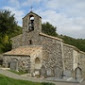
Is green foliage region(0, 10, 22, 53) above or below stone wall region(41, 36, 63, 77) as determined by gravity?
above

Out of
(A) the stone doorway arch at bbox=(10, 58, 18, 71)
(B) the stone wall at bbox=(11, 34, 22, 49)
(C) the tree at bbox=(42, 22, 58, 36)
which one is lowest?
(A) the stone doorway arch at bbox=(10, 58, 18, 71)

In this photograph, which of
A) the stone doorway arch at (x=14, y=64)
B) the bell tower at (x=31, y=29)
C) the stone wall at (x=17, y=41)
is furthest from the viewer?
the stone wall at (x=17, y=41)

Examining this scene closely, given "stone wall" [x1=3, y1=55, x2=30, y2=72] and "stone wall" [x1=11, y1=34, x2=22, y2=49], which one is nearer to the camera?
"stone wall" [x1=3, y1=55, x2=30, y2=72]

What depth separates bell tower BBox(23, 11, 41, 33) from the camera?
32.0m

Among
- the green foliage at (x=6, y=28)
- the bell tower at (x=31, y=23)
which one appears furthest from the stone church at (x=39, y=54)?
the green foliage at (x=6, y=28)

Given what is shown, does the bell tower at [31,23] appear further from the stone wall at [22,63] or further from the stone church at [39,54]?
the stone wall at [22,63]

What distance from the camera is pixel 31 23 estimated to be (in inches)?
1294

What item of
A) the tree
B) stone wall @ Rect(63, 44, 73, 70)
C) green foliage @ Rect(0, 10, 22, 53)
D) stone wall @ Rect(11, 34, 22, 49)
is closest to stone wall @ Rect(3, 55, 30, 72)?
stone wall @ Rect(11, 34, 22, 49)

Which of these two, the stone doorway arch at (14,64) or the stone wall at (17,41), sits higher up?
the stone wall at (17,41)

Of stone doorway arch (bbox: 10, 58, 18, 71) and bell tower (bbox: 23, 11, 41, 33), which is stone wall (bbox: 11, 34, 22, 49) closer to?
bell tower (bbox: 23, 11, 41, 33)

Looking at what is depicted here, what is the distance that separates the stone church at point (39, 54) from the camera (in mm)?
27531

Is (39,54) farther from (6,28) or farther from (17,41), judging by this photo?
(6,28)

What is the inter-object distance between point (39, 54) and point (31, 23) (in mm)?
5384

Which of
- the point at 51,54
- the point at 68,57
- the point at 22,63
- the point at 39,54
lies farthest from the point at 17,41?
the point at 68,57
